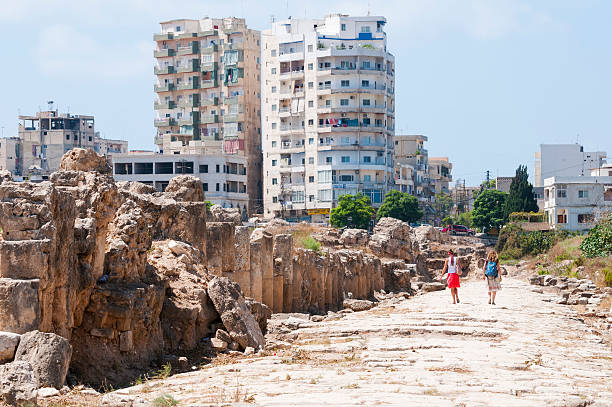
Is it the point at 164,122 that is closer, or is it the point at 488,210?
the point at 488,210

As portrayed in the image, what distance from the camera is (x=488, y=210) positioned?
306ft

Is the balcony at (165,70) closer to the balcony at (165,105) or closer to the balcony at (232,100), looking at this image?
the balcony at (165,105)

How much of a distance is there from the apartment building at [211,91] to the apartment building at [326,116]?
296cm

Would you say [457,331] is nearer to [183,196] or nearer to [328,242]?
[183,196]

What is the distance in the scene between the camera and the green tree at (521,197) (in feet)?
284

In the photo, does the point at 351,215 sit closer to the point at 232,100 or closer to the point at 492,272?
the point at 232,100

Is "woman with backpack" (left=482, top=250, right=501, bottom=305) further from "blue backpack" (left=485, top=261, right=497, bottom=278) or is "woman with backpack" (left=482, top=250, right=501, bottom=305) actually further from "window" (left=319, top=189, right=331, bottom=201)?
"window" (left=319, top=189, right=331, bottom=201)

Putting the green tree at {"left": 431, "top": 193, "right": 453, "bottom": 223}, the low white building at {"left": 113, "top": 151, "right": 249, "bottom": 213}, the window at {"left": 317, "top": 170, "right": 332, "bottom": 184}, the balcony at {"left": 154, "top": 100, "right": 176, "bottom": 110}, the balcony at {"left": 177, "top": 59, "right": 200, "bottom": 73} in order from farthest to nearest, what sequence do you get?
the green tree at {"left": 431, "top": 193, "right": 453, "bottom": 223}
the balcony at {"left": 154, "top": 100, "right": 176, "bottom": 110}
the balcony at {"left": 177, "top": 59, "right": 200, "bottom": 73}
the window at {"left": 317, "top": 170, "right": 332, "bottom": 184}
the low white building at {"left": 113, "top": 151, "right": 249, "bottom": 213}

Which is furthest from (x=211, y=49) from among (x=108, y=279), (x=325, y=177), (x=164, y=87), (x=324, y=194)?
(x=108, y=279)

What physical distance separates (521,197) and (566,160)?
773 inches

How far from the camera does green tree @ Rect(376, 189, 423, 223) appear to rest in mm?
84062

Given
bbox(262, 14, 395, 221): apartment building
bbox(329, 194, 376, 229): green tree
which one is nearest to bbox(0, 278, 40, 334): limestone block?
bbox(329, 194, 376, 229): green tree

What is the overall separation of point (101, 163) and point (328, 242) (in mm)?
33724

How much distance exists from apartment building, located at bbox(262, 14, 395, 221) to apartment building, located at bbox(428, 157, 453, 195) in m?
33.7
